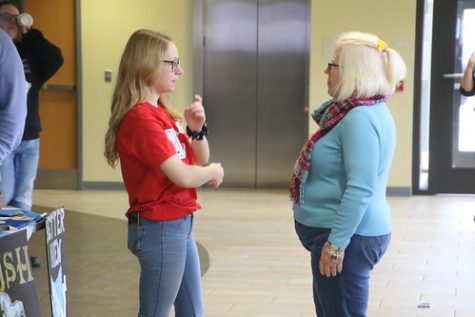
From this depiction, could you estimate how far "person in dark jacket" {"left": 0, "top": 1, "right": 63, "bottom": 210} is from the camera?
479 cm

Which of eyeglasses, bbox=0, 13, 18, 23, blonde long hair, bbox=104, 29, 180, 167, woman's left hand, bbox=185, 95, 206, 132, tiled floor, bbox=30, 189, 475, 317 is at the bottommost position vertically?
tiled floor, bbox=30, 189, 475, 317

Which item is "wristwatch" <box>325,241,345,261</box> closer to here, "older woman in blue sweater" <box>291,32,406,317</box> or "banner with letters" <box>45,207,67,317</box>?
"older woman in blue sweater" <box>291,32,406,317</box>

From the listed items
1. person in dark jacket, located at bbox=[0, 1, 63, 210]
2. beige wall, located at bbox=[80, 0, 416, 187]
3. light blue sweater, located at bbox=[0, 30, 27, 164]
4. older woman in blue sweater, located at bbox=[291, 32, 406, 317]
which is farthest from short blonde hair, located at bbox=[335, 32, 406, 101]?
beige wall, located at bbox=[80, 0, 416, 187]

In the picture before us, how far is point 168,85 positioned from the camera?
2.77m

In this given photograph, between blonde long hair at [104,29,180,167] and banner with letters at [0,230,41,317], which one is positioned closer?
banner with letters at [0,230,41,317]

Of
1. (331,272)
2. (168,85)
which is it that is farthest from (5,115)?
(331,272)

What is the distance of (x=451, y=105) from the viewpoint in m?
8.32

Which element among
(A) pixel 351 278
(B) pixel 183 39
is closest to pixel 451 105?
(B) pixel 183 39

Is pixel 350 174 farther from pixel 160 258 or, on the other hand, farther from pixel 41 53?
pixel 41 53

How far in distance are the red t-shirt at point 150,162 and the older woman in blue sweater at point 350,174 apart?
0.44 metres

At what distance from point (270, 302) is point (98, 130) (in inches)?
191

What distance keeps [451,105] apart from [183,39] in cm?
295

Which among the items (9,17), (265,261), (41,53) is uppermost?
(9,17)

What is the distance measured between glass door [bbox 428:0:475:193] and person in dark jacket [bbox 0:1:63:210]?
175 inches
